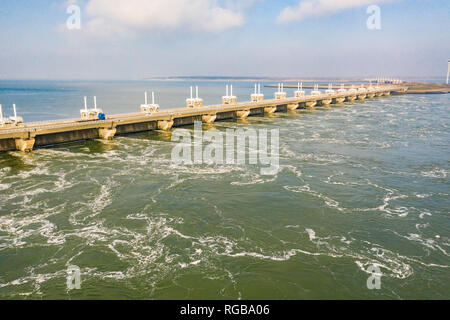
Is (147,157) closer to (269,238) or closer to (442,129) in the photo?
(269,238)

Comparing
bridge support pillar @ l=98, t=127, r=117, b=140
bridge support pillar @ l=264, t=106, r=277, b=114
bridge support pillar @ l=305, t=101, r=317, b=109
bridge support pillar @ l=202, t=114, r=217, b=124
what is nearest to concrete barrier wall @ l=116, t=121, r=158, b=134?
bridge support pillar @ l=98, t=127, r=117, b=140

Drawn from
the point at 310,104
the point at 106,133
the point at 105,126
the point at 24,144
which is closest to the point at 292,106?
the point at 310,104

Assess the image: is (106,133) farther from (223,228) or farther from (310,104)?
(310,104)

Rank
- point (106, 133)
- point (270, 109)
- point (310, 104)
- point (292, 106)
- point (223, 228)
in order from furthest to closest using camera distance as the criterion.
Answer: point (310, 104) < point (292, 106) < point (270, 109) < point (106, 133) < point (223, 228)

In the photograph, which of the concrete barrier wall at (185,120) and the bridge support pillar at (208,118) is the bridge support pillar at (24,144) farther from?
the bridge support pillar at (208,118)

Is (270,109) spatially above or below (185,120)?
above

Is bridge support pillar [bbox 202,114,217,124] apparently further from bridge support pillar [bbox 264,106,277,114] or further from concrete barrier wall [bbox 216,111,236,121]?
bridge support pillar [bbox 264,106,277,114]

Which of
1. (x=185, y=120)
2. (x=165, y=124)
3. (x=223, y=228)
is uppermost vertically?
(x=185, y=120)
